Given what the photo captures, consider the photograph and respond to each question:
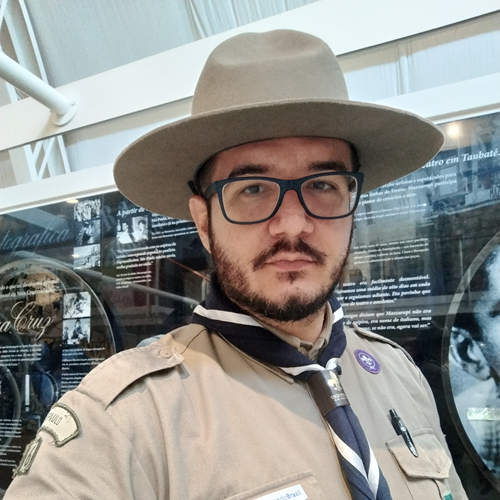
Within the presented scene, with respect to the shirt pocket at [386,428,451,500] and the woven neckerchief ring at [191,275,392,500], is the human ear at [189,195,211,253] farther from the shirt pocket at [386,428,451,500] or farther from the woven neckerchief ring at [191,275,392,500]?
the shirt pocket at [386,428,451,500]

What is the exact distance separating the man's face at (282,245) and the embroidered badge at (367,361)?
18 cm

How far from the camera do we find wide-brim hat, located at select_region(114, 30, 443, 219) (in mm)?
607

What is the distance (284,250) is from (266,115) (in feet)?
0.69

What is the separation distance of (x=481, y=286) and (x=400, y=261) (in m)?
0.18

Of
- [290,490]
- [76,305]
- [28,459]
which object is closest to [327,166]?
[290,490]

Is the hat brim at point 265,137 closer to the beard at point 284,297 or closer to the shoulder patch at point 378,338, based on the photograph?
the beard at point 284,297

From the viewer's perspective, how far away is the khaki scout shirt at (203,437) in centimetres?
45

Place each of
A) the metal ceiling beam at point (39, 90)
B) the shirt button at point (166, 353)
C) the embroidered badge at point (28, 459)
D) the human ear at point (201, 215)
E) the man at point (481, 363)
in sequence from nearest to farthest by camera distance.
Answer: the embroidered badge at point (28, 459) → the shirt button at point (166, 353) → the human ear at point (201, 215) → the man at point (481, 363) → the metal ceiling beam at point (39, 90)

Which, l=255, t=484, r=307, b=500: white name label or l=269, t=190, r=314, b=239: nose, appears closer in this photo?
l=255, t=484, r=307, b=500: white name label

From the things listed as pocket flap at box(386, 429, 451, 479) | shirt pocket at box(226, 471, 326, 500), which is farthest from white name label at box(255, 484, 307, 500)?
pocket flap at box(386, 429, 451, 479)

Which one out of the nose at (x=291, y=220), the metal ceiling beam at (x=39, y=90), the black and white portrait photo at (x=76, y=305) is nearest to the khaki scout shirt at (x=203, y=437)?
the nose at (x=291, y=220)

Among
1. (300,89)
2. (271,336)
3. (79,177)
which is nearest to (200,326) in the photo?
(271,336)

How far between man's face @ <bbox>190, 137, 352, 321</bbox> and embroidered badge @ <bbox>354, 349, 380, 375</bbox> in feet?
0.60

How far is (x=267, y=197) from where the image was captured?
25.6 inches
